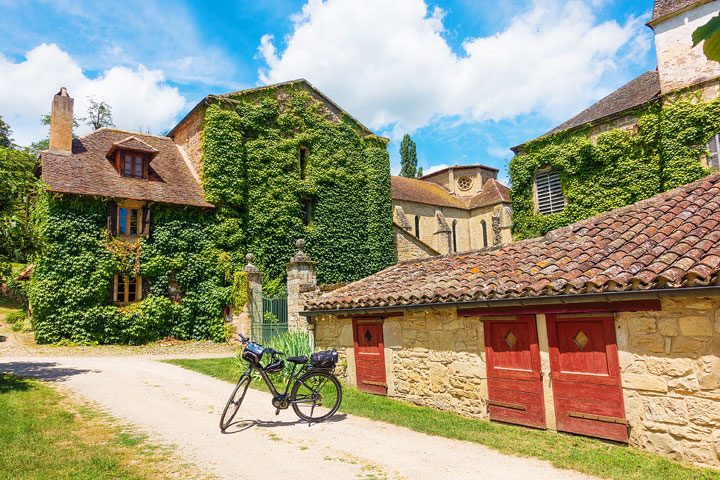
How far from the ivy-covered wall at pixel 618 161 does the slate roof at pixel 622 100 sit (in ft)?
1.78

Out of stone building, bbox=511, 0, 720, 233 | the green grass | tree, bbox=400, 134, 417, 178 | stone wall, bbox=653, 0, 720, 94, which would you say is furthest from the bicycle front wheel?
tree, bbox=400, 134, 417, 178

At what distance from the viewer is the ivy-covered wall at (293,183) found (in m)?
22.4

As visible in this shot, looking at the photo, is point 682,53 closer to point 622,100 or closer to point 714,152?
point 622,100

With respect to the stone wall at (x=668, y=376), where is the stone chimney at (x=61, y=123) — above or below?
above

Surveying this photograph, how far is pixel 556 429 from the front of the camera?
738cm

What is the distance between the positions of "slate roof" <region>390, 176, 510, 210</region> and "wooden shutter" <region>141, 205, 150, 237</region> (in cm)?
1927

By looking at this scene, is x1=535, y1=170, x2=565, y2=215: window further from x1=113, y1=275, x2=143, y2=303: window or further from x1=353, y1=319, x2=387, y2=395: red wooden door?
x1=113, y1=275, x2=143, y2=303: window

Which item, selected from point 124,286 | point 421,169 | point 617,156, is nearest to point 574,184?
point 617,156

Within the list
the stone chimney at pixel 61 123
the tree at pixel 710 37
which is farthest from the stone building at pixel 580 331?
the stone chimney at pixel 61 123

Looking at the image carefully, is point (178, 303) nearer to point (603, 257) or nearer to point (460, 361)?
point (460, 361)

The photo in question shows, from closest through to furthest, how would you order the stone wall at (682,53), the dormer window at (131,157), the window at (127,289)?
the stone wall at (682,53) < the window at (127,289) < the dormer window at (131,157)

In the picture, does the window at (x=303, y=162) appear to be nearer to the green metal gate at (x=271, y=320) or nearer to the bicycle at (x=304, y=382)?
the green metal gate at (x=271, y=320)

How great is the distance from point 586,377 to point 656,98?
14480 mm

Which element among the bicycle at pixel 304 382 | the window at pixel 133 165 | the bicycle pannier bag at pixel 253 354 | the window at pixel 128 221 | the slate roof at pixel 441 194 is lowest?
the bicycle at pixel 304 382
